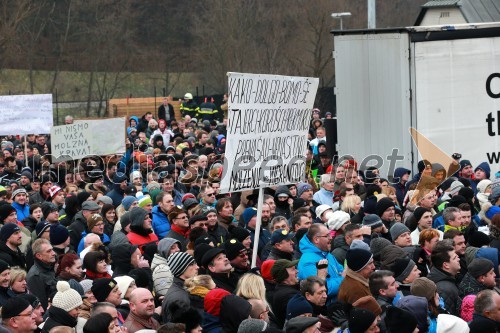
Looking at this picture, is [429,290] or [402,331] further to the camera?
[429,290]

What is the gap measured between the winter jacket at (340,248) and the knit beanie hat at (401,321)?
292 cm

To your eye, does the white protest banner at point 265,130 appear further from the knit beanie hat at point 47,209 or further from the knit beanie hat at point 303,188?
the knit beanie hat at point 47,209

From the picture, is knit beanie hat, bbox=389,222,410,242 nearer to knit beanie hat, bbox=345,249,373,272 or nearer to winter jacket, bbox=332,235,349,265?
winter jacket, bbox=332,235,349,265

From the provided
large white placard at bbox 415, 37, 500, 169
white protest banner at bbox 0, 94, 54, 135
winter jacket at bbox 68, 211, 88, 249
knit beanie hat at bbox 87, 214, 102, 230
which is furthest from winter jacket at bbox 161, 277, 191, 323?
white protest banner at bbox 0, 94, 54, 135

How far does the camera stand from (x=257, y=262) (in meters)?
12.5

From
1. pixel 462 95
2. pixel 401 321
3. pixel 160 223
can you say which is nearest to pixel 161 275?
pixel 401 321

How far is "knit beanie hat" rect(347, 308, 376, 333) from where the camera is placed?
28.3ft

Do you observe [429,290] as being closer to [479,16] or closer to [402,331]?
[402,331]

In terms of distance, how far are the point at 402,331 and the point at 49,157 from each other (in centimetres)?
1605

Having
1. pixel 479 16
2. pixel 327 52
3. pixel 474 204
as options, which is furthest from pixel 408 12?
pixel 474 204

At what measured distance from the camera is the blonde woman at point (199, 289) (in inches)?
380

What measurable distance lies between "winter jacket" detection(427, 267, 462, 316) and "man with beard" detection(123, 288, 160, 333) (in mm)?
2696

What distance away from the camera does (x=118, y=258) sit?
37.0ft

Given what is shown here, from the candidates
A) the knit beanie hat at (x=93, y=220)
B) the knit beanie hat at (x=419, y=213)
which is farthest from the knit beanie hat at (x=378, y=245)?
the knit beanie hat at (x=93, y=220)
